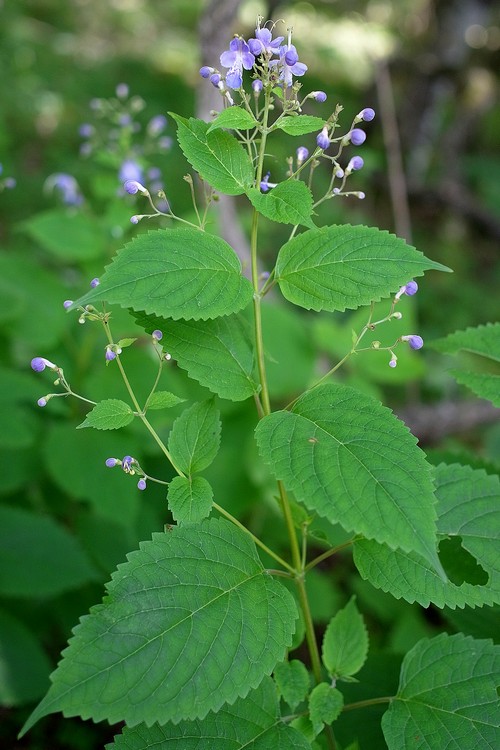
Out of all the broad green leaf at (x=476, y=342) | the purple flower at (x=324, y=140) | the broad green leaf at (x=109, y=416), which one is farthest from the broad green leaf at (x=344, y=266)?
the broad green leaf at (x=476, y=342)

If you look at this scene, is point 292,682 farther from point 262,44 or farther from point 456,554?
point 262,44

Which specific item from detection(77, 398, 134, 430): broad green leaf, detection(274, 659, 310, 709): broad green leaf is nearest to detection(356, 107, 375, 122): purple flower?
detection(77, 398, 134, 430): broad green leaf

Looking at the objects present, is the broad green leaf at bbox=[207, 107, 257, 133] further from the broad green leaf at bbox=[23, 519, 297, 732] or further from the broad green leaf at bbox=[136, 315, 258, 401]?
the broad green leaf at bbox=[23, 519, 297, 732]

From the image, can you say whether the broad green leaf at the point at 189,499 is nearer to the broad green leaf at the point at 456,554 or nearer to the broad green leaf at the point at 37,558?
the broad green leaf at the point at 456,554

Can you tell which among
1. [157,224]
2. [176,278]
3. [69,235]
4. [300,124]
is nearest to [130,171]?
[69,235]

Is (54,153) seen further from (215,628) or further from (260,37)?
(215,628)

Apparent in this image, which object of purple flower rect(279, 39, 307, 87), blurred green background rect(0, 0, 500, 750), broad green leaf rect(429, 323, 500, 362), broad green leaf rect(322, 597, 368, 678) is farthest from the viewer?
blurred green background rect(0, 0, 500, 750)
